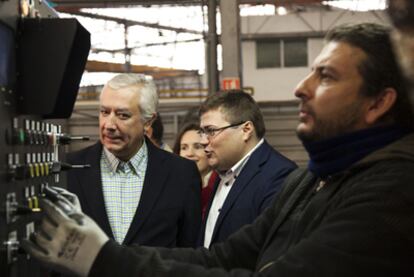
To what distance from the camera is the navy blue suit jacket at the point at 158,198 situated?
7.84 feet

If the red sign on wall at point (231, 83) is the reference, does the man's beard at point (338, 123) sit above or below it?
below

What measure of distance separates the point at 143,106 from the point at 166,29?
10.5 m

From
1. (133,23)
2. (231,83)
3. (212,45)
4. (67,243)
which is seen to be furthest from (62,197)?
(133,23)

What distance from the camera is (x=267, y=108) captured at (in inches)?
546

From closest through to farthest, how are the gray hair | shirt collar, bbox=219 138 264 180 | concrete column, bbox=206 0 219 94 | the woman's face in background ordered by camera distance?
the gray hair
shirt collar, bbox=219 138 264 180
the woman's face in background
concrete column, bbox=206 0 219 94

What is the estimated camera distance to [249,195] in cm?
248

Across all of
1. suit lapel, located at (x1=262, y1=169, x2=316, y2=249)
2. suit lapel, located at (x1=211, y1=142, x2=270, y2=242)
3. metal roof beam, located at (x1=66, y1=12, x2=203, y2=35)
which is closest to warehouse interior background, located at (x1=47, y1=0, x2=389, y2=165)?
metal roof beam, located at (x1=66, y1=12, x2=203, y2=35)

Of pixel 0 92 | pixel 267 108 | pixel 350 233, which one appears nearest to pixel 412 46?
pixel 350 233

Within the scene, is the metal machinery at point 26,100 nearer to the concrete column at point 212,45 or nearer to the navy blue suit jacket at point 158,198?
the navy blue suit jacket at point 158,198

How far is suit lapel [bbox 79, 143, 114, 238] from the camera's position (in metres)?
2.38

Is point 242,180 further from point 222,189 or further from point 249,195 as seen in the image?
point 222,189

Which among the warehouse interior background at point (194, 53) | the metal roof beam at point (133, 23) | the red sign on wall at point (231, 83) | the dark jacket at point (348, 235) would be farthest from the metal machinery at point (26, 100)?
the warehouse interior background at point (194, 53)

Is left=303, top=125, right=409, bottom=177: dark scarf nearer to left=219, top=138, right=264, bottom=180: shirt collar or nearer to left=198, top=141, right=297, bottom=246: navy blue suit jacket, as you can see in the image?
left=198, top=141, right=297, bottom=246: navy blue suit jacket

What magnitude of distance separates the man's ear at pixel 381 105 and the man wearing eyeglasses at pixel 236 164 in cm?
94
